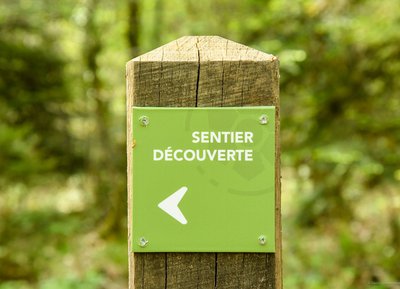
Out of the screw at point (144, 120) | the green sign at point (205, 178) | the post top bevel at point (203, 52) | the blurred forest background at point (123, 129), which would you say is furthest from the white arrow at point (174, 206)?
the blurred forest background at point (123, 129)

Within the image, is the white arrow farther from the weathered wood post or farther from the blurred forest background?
the blurred forest background

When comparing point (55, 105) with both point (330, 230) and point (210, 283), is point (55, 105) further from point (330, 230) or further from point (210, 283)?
point (210, 283)

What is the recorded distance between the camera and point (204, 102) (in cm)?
148

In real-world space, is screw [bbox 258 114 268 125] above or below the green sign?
above

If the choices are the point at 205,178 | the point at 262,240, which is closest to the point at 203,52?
the point at 205,178

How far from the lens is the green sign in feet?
4.79

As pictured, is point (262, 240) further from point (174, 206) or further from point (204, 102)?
point (204, 102)

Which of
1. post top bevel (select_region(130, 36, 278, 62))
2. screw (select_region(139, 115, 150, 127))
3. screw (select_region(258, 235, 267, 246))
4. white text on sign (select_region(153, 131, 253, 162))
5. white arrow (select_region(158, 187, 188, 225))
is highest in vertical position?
post top bevel (select_region(130, 36, 278, 62))

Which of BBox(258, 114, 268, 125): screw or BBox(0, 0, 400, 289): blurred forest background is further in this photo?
BBox(0, 0, 400, 289): blurred forest background

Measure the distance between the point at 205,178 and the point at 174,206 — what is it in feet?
0.39

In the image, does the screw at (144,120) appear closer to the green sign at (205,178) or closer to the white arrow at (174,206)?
the green sign at (205,178)

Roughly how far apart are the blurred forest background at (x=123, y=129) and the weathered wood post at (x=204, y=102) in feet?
11.4

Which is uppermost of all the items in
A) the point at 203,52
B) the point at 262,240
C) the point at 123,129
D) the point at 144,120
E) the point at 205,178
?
the point at 123,129

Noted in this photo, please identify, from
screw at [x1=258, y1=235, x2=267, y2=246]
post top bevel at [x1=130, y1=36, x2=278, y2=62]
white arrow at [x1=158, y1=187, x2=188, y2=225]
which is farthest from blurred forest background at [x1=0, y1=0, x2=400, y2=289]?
white arrow at [x1=158, y1=187, x2=188, y2=225]
